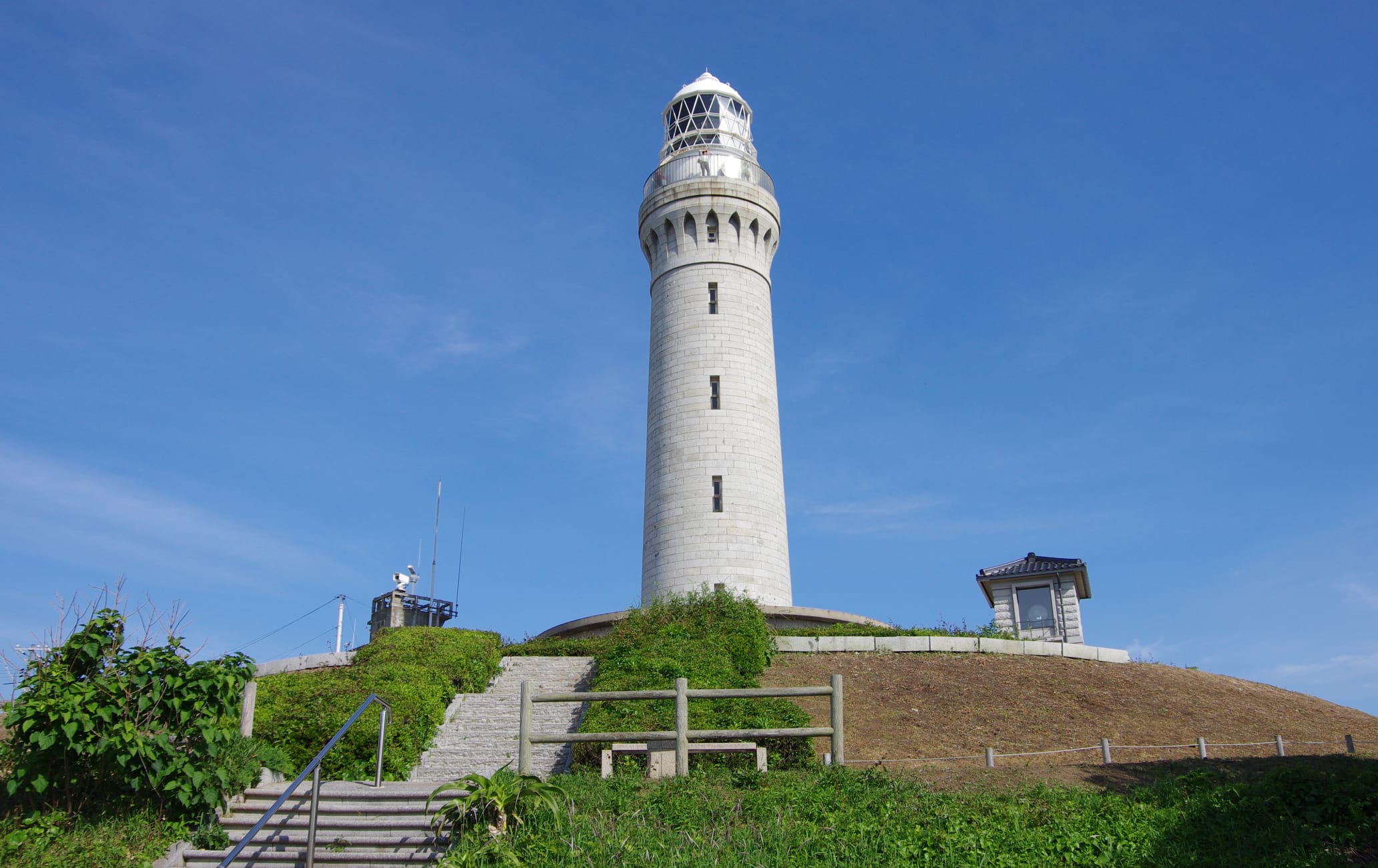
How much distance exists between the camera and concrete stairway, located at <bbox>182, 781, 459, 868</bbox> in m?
11.9

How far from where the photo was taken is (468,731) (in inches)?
787

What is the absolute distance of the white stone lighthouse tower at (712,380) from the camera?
1243 inches

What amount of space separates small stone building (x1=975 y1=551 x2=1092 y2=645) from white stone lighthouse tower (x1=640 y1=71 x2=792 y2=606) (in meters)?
6.00

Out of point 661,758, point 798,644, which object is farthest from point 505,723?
point 798,644

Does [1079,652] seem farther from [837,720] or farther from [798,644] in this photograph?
[837,720]

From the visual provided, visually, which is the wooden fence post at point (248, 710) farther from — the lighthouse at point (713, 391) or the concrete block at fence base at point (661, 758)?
the lighthouse at point (713, 391)

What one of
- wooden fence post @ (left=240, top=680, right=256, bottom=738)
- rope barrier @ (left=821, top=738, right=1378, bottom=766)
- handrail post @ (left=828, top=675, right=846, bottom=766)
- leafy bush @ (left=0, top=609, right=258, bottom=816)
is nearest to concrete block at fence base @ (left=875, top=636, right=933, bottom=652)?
rope barrier @ (left=821, top=738, right=1378, bottom=766)

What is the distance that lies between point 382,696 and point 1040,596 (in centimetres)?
1895

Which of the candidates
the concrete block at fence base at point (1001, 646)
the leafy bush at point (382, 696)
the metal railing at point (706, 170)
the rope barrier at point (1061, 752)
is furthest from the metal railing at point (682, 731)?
the metal railing at point (706, 170)

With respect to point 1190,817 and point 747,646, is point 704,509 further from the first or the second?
point 1190,817

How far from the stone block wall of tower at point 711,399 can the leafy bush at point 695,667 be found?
5.72 ft

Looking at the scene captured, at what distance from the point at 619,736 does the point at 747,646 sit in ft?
31.2

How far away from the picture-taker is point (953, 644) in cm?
2652

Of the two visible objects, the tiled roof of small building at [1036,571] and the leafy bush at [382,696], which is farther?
the tiled roof of small building at [1036,571]
